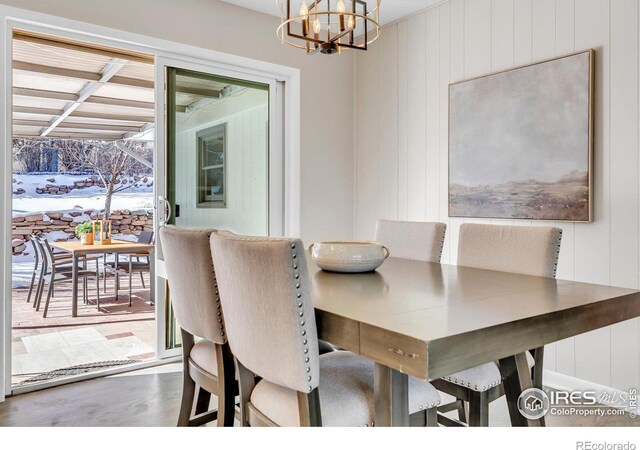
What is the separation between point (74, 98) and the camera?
522 cm

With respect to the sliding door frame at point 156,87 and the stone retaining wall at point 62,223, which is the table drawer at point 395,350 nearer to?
the sliding door frame at point 156,87

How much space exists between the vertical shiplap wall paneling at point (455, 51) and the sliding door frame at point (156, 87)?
3.91 ft

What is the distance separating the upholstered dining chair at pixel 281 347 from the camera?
1219mm

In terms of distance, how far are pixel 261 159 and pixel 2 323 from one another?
79.2 inches

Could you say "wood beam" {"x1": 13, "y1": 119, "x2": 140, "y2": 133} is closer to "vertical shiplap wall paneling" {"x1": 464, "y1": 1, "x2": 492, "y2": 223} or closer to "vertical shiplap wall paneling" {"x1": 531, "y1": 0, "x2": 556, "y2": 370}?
"vertical shiplap wall paneling" {"x1": 464, "y1": 1, "x2": 492, "y2": 223}

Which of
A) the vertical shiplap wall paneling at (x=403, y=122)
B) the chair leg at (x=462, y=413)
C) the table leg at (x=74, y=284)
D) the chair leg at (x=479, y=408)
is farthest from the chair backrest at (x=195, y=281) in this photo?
the table leg at (x=74, y=284)

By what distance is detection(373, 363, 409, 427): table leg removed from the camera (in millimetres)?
1224

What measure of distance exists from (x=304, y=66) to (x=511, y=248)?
241 cm

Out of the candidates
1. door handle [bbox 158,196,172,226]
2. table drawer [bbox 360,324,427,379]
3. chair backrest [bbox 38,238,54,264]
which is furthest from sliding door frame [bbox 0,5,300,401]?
table drawer [bbox 360,324,427,379]

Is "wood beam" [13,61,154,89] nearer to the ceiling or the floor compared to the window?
nearer to the ceiling

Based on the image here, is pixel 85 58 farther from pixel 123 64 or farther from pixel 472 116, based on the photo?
pixel 472 116

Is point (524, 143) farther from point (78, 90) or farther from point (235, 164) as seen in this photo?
point (78, 90)

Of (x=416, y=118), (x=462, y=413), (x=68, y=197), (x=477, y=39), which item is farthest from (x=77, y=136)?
Result: (x=462, y=413)

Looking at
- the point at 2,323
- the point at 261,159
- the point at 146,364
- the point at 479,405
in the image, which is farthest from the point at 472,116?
the point at 2,323
